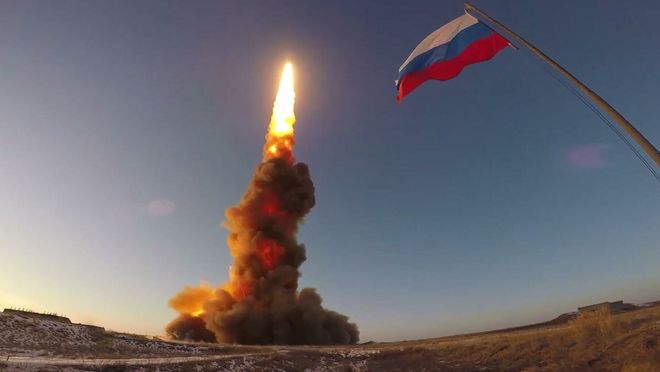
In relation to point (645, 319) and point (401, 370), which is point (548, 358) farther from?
point (401, 370)

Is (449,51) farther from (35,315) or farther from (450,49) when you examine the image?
(35,315)

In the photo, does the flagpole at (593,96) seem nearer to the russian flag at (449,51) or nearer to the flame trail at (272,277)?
the russian flag at (449,51)

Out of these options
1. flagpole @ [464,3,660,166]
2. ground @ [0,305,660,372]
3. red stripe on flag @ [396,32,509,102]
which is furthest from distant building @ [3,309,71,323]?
flagpole @ [464,3,660,166]

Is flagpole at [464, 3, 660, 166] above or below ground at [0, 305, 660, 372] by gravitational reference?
above

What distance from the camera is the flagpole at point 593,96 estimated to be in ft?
29.0

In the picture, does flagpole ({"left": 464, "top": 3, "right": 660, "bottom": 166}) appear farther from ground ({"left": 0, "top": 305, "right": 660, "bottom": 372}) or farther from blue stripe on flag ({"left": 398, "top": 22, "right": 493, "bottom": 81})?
ground ({"left": 0, "top": 305, "right": 660, "bottom": 372})

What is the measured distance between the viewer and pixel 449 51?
14273 millimetres

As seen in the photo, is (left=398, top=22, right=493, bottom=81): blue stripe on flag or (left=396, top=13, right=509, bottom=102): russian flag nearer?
(left=396, top=13, right=509, bottom=102): russian flag

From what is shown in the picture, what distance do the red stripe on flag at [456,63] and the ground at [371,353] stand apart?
12549mm

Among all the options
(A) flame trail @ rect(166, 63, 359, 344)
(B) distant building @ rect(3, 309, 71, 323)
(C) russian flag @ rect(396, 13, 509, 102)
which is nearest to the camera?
(C) russian flag @ rect(396, 13, 509, 102)

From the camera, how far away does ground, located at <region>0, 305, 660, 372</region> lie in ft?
58.6

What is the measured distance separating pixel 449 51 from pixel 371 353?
81.5ft

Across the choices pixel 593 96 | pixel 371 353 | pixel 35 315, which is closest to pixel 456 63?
pixel 593 96

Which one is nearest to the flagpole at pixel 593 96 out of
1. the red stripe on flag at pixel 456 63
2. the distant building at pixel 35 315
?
the red stripe on flag at pixel 456 63
